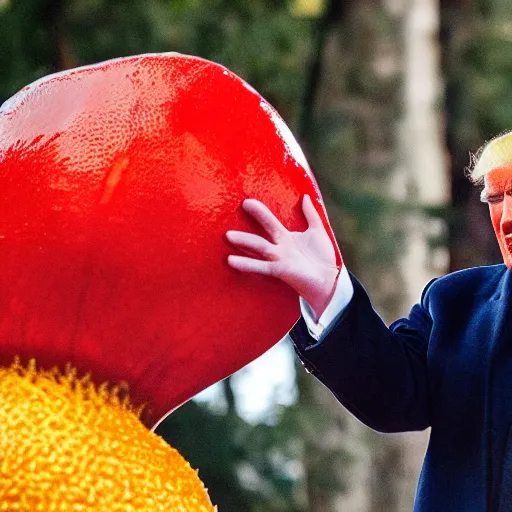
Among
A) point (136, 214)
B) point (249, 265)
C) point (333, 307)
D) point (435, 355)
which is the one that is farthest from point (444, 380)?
point (136, 214)

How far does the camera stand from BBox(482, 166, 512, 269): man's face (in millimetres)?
1136

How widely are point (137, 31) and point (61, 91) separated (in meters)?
2.93

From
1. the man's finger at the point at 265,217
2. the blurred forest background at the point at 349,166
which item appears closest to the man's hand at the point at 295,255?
the man's finger at the point at 265,217

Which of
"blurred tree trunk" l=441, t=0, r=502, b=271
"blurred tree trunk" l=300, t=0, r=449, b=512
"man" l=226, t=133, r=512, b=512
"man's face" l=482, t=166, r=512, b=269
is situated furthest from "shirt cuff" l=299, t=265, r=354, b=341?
"blurred tree trunk" l=441, t=0, r=502, b=271

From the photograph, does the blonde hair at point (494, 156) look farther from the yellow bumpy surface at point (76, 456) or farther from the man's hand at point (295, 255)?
the yellow bumpy surface at point (76, 456)

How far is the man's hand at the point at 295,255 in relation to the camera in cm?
102

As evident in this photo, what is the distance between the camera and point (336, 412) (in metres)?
4.07

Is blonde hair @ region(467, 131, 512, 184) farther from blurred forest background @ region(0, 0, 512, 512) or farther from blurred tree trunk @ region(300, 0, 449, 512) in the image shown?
blurred tree trunk @ region(300, 0, 449, 512)

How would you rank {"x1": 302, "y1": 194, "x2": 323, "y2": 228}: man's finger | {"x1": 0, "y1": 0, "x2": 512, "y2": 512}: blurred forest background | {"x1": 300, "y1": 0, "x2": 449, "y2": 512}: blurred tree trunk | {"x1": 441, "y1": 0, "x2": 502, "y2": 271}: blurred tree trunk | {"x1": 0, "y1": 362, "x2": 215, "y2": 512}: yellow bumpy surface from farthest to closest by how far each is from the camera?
{"x1": 441, "y1": 0, "x2": 502, "y2": 271}: blurred tree trunk
{"x1": 300, "y1": 0, "x2": 449, "y2": 512}: blurred tree trunk
{"x1": 0, "y1": 0, "x2": 512, "y2": 512}: blurred forest background
{"x1": 302, "y1": 194, "x2": 323, "y2": 228}: man's finger
{"x1": 0, "y1": 362, "x2": 215, "y2": 512}: yellow bumpy surface

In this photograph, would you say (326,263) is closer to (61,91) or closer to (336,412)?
(61,91)

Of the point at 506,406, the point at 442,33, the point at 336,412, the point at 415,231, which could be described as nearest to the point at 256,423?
the point at 336,412

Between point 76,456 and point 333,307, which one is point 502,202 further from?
point 76,456

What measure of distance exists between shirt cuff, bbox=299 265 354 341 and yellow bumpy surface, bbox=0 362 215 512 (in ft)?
0.69

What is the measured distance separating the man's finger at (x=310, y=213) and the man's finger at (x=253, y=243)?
0.18ft
